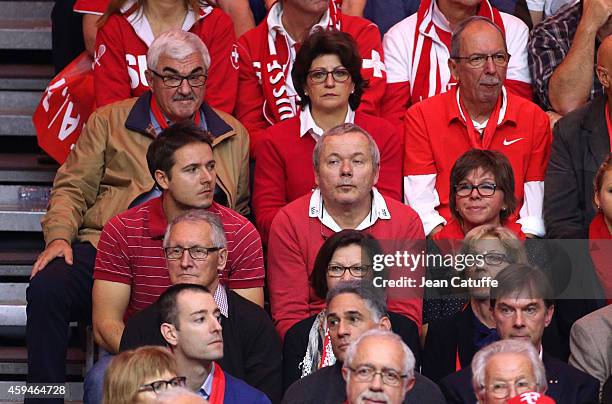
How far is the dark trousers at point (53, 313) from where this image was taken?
5.72 m

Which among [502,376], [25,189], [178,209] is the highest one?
[25,189]

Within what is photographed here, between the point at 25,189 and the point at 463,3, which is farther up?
the point at 463,3

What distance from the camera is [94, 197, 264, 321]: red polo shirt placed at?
5.76 m

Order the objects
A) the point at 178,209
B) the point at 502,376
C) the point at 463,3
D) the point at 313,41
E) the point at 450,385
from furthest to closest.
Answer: the point at 463,3
the point at 313,41
the point at 178,209
the point at 450,385
the point at 502,376

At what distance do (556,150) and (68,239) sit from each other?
2.05 m

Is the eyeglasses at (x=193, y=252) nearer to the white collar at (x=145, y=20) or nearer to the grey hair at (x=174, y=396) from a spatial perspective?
the grey hair at (x=174, y=396)

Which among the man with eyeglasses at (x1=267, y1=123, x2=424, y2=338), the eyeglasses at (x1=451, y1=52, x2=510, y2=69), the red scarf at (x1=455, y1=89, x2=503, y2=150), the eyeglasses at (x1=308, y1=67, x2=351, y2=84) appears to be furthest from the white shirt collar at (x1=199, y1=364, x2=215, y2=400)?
the eyeglasses at (x1=451, y1=52, x2=510, y2=69)

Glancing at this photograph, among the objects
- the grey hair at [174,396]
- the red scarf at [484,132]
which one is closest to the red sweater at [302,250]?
the red scarf at [484,132]

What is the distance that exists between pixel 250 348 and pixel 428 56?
6.30 ft

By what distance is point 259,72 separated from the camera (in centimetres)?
673

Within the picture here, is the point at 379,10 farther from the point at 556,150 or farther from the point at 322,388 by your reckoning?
the point at 322,388

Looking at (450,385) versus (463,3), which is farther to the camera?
(463,3)

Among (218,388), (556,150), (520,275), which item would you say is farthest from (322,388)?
(556,150)

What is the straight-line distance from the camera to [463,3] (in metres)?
6.72
